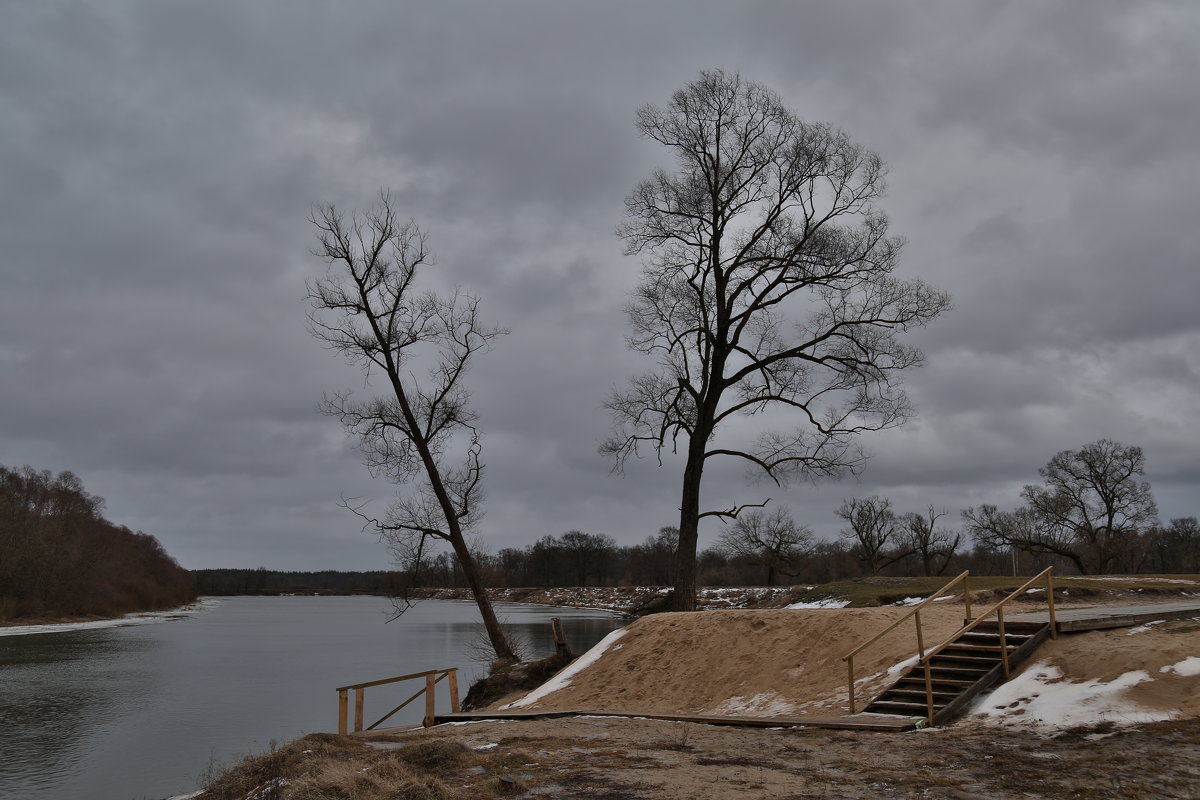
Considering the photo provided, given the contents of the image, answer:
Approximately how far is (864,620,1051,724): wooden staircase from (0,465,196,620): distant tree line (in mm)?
77922

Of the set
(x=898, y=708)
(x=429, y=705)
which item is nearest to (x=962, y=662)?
(x=898, y=708)

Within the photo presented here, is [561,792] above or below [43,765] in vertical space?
above

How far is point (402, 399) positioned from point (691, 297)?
27.7 ft

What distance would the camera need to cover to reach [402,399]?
2309 cm

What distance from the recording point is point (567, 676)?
58.1ft

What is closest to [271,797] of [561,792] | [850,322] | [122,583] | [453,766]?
[453,766]

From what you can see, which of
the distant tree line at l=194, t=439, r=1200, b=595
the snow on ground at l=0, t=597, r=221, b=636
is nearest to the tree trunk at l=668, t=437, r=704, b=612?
the distant tree line at l=194, t=439, r=1200, b=595

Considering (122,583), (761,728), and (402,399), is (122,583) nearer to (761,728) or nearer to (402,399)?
(402,399)

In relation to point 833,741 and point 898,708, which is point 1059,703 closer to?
point 898,708

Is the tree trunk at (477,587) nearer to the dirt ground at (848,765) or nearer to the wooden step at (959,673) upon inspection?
the dirt ground at (848,765)

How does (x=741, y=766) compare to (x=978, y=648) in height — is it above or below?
below

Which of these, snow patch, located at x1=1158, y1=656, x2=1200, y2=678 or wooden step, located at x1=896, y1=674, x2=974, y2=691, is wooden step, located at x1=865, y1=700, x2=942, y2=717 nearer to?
wooden step, located at x1=896, y1=674, x2=974, y2=691

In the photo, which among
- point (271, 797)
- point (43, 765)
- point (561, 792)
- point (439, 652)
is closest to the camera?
→ point (561, 792)

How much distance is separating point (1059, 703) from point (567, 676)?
→ 33.1ft
